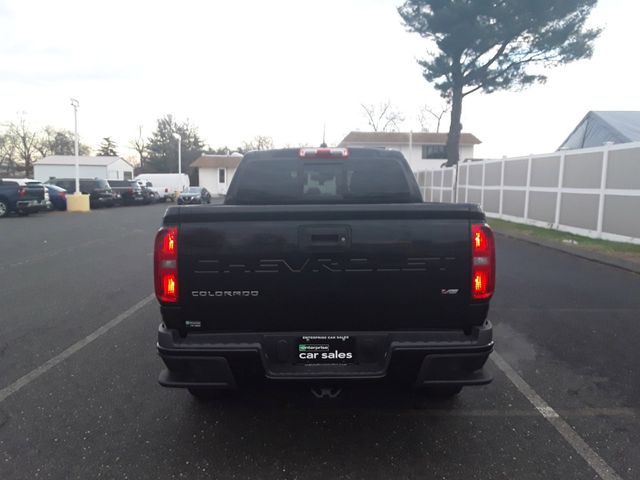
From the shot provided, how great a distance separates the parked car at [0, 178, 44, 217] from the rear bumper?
2112 cm

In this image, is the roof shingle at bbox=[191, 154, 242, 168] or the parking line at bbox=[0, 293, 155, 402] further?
the roof shingle at bbox=[191, 154, 242, 168]

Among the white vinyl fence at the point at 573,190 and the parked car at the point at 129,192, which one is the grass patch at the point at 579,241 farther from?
the parked car at the point at 129,192

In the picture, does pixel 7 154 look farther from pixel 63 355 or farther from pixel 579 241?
pixel 63 355

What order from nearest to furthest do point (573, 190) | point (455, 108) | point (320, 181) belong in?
point (320, 181)
point (573, 190)
point (455, 108)

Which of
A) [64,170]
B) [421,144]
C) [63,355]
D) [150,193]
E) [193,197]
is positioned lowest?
[63,355]


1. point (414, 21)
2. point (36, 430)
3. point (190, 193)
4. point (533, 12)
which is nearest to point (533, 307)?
point (36, 430)

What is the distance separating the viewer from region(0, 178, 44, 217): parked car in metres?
19.8

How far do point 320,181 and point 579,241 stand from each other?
984 centimetres

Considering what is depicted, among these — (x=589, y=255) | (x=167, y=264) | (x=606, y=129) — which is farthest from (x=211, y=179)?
(x=167, y=264)

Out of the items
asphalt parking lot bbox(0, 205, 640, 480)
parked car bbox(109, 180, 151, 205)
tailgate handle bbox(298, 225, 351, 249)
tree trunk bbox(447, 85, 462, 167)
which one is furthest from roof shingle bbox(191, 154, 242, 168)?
tailgate handle bbox(298, 225, 351, 249)

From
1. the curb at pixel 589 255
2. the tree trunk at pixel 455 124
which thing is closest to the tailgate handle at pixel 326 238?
the curb at pixel 589 255

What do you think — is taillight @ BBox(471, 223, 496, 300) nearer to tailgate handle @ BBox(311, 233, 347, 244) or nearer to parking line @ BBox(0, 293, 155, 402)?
tailgate handle @ BBox(311, 233, 347, 244)

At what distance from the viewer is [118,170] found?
65.9 m

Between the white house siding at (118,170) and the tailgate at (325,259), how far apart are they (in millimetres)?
67166
